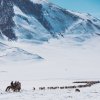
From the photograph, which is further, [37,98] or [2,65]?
[2,65]

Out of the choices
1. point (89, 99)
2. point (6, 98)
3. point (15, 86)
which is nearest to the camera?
point (89, 99)

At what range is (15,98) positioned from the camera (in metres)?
28.6

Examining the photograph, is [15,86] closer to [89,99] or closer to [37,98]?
[37,98]

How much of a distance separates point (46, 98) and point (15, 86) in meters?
9.35

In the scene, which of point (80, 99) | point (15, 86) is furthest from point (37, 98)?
point (15, 86)

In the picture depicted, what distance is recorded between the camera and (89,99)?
27172 mm

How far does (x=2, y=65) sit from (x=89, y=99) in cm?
17271

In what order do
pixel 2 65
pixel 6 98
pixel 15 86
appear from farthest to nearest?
pixel 2 65, pixel 15 86, pixel 6 98

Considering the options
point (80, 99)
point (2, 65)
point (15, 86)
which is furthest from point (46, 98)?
point (2, 65)

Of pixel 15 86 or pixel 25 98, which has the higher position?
pixel 15 86

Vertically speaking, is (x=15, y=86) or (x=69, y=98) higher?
(x=15, y=86)

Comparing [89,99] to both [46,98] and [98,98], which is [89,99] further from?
[46,98]

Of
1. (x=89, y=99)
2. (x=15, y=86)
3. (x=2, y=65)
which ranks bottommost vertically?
(x=89, y=99)

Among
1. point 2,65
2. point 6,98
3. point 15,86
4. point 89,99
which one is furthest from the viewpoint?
point 2,65
